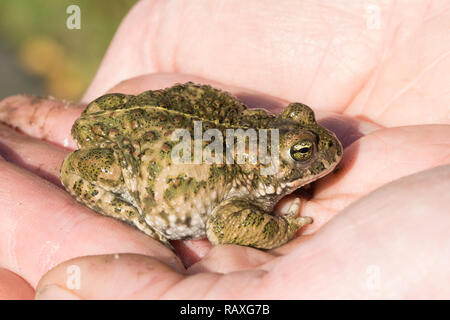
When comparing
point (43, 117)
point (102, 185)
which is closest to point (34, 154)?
point (43, 117)

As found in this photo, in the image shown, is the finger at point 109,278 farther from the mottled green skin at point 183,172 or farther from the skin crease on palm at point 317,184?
the mottled green skin at point 183,172

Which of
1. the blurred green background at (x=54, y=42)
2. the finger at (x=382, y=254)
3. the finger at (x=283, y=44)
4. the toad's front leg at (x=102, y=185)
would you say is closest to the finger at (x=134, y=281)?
the finger at (x=382, y=254)

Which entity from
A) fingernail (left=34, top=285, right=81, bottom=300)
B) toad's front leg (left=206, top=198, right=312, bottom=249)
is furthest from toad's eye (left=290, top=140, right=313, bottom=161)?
fingernail (left=34, top=285, right=81, bottom=300)

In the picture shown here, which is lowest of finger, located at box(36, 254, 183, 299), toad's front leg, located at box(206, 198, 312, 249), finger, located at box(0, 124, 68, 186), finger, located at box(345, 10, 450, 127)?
toad's front leg, located at box(206, 198, 312, 249)

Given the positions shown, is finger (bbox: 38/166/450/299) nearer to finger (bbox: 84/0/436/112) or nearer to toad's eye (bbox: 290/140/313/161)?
toad's eye (bbox: 290/140/313/161)

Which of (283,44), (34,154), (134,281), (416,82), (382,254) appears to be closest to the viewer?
(382,254)

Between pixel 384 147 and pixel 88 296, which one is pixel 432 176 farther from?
pixel 88 296

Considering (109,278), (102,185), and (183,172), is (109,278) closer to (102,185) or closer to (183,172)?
(183,172)
